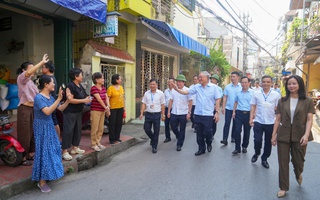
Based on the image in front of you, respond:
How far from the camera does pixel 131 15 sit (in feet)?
27.8

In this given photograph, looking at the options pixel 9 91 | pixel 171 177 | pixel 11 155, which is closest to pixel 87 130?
pixel 9 91

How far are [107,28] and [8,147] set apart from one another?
4.08 m

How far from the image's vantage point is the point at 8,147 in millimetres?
3832

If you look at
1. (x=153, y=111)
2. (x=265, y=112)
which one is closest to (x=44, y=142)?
(x=153, y=111)

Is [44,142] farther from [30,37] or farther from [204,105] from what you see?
[30,37]

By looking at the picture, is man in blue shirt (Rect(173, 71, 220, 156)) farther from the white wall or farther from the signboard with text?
the white wall

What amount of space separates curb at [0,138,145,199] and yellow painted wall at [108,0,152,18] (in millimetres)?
4013

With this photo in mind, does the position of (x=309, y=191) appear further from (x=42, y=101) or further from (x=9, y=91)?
(x=9, y=91)

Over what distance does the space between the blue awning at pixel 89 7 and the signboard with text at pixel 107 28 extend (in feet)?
0.84

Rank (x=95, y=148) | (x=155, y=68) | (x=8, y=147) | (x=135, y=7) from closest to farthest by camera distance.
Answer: (x=8, y=147)
(x=95, y=148)
(x=135, y=7)
(x=155, y=68)

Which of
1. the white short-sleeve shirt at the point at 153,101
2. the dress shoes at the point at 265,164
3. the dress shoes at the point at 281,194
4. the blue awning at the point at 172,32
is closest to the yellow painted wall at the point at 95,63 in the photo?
the white short-sleeve shirt at the point at 153,101

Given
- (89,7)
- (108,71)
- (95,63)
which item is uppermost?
(89,7)

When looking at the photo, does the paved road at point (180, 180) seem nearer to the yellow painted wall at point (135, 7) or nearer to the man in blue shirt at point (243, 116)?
the man in blue shirt at point (243, 116)

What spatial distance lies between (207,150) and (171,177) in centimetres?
186
